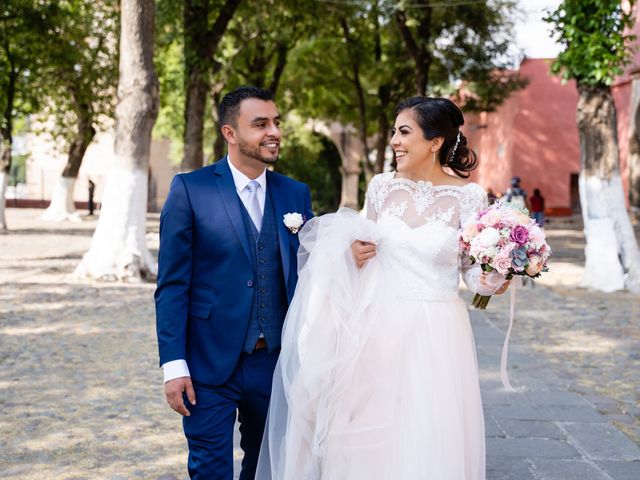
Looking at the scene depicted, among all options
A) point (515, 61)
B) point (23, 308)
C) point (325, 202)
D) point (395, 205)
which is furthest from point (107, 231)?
point (325, 202)

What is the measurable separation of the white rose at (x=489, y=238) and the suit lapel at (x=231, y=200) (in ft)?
3.17

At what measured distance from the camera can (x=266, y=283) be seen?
3750 mm

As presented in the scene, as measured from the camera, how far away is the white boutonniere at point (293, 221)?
375 cm

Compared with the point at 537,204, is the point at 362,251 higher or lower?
lower

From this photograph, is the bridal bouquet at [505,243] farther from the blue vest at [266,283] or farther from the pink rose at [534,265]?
the blue vest at [266,283]

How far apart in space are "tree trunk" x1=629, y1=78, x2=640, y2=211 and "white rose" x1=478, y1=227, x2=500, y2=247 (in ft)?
99.9

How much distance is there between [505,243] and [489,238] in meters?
0.08

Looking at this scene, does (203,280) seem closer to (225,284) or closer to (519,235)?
(225,284)

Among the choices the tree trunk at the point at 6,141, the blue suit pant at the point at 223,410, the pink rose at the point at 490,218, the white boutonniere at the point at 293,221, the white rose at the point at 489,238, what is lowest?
the blue suit pant at the point at 223,410

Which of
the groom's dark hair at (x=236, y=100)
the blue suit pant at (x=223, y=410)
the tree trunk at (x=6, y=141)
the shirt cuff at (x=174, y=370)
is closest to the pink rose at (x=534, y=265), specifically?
the blue suit pant at (x=223, y=410)

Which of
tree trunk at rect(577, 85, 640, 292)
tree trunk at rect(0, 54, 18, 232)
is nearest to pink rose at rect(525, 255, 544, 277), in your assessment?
tree trunk at rect(577, 85, 640, 292)

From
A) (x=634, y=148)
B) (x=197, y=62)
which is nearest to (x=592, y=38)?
(x=197, y=62)

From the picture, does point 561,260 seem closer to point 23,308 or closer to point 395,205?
point 23,308

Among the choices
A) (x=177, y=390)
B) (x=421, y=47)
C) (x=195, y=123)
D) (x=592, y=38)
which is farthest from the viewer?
(x=421, y=47)
